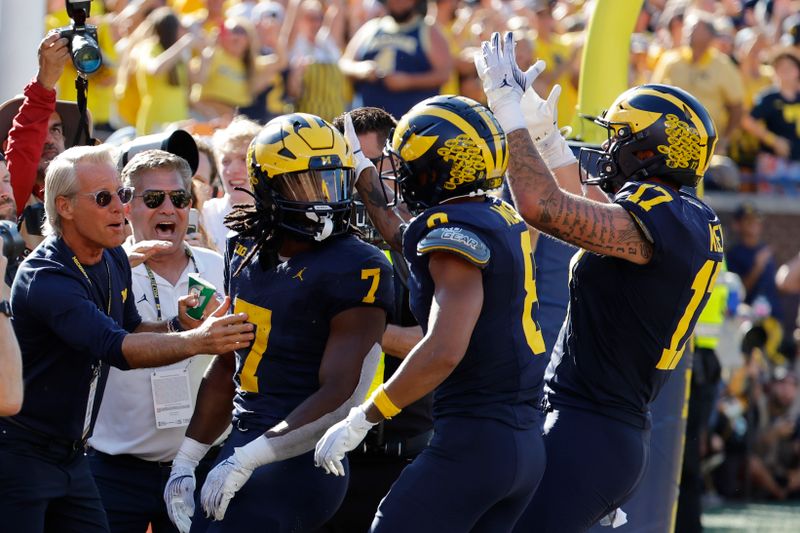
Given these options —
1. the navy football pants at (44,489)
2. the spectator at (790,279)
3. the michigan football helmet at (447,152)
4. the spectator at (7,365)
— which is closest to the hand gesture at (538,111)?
the michigan football helmet at (447,152)

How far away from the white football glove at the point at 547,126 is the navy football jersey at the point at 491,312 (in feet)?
3.17

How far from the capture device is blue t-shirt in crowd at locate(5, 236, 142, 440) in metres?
4.22

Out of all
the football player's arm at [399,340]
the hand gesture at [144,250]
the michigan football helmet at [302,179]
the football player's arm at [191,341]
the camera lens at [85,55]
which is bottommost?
the football player's arm at [399,340]

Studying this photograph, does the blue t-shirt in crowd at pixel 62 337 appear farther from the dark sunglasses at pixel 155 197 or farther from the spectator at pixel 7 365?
the dark sunglasses at pixel 155 197

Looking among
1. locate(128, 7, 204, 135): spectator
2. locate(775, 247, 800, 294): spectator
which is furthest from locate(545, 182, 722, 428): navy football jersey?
locate(775, 247, 800, 294): spectator

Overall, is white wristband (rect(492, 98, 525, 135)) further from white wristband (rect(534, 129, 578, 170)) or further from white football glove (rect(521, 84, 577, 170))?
white wristband (rect(534, 129, 578, 170))

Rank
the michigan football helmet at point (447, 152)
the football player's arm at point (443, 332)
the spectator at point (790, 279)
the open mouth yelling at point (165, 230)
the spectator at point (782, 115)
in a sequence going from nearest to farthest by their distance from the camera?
the football player's arm at point (443, 332), the michigan football helmet at point (447, 152), the open mouth yelling at point (165, 230), the spectator at point (790, 279), the spectator at point (782, 115)

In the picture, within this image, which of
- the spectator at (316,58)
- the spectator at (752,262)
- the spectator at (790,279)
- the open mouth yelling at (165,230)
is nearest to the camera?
the open mouth yelling at (165,230)

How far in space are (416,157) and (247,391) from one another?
2.85 feet

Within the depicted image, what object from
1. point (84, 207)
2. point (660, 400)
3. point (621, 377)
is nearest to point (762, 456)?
point (660, 400)

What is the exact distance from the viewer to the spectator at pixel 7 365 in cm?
360

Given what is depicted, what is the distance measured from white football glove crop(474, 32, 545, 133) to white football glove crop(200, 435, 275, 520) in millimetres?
1276

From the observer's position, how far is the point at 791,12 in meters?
13.9

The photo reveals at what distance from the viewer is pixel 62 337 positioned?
423cm
